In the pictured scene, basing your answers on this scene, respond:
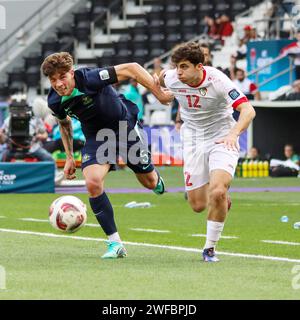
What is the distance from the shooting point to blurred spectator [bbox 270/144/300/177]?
79.1 ft

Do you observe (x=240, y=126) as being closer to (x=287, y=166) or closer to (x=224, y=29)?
(x=287, y=166)

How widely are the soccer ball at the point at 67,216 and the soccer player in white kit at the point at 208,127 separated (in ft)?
3.79

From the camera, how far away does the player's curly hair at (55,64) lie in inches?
384

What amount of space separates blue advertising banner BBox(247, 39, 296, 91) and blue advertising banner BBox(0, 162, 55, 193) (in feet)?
35.4

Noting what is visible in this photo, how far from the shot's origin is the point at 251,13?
34.0 meters

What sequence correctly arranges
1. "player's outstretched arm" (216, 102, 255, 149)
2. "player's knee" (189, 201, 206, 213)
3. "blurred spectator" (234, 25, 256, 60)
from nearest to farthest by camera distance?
"player's outstretched arm" (216, 102, 255, 149)
"player's knee" (189, 201, 206, 213)
"blurred spectator" (234, 25, 256, 60)

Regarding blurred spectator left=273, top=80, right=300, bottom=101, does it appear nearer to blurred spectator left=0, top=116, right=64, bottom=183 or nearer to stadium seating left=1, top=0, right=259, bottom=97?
blurred spectator left=0, top=116, right=64, bottom=183

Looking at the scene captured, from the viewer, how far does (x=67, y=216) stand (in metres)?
10.4

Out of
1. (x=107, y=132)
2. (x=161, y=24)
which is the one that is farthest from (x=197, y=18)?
(x=107, y=132)

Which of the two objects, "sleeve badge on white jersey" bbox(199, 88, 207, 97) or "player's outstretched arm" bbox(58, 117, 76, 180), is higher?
"sleeve badge on white jersey" bbox(199, 88, 207, 97)

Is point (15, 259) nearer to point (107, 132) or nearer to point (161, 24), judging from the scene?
point (107, 132)

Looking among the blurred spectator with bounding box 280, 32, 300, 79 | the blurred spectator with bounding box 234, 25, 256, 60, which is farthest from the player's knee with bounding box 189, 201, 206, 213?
the blurred spectator with bounding box 234, 25, 256, 60
